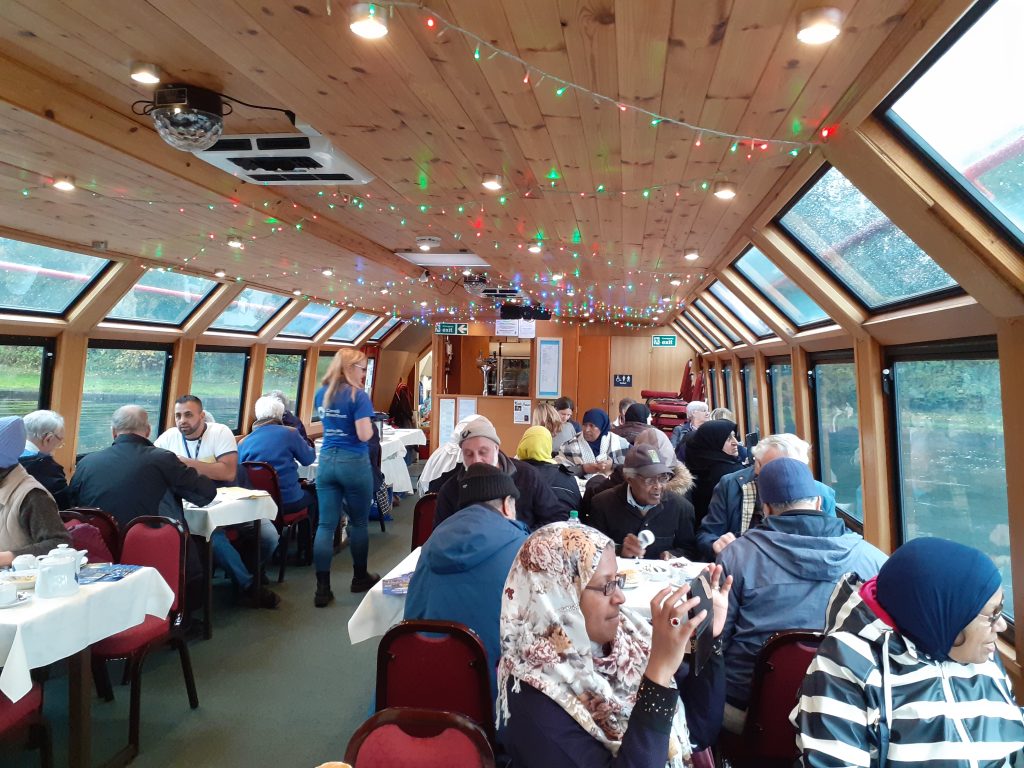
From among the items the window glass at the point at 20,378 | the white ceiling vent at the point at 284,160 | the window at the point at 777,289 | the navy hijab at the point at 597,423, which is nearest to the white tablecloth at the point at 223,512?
the white ceiling vent at the point at 284,160

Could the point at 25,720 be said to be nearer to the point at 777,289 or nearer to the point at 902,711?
the point at 902,711

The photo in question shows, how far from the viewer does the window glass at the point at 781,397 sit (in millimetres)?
7410

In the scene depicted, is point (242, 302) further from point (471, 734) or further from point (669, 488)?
point (471, 734)

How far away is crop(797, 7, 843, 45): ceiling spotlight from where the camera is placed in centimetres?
193

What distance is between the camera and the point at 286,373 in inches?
445

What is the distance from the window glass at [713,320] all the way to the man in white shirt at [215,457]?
620cm

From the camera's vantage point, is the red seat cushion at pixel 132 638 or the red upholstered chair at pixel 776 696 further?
the red seat cushion at pixel 132 638

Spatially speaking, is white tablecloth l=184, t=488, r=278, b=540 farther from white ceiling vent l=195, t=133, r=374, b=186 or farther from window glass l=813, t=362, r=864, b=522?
window glass l=813, t=362, r=864, b=522

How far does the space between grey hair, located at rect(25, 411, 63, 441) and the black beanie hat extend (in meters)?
3.22

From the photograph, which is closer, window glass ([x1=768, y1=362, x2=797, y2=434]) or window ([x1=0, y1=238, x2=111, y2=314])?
window ([x1=0, y1=238, x2=111, y2=314])

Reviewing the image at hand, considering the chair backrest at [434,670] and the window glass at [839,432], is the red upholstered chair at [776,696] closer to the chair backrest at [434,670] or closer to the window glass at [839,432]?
the chair backrest at [434,670]

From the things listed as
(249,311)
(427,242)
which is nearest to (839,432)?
(427,242)

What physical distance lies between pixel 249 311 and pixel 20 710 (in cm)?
727

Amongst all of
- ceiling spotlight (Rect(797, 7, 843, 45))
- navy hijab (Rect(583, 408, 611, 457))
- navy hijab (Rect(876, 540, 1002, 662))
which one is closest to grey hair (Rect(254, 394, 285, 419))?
navy hijab (Rect(583, 408, 611, 457))
